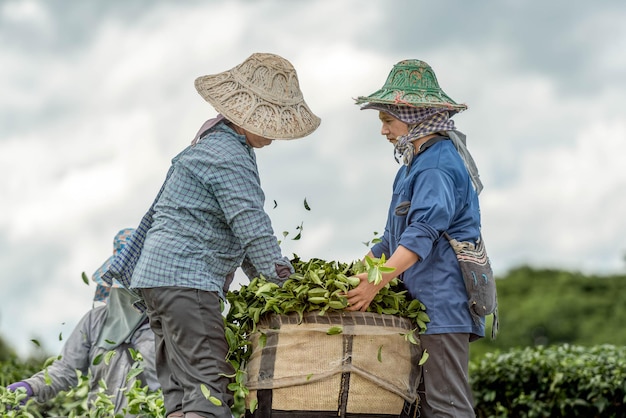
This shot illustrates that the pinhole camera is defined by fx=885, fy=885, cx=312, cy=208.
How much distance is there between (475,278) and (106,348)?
2105 mm

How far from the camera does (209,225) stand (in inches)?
147

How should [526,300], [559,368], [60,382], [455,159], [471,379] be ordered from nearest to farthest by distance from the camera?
[455,159] < [60,382] < [559,368] < [471,379] < [526,300]

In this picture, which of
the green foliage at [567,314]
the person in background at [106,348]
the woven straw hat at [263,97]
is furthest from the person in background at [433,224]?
the green foliage at [567,314]

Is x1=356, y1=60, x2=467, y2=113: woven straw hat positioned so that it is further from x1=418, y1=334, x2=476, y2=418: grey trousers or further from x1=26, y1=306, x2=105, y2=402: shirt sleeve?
x1=26, y1=306, x2=105, y2=402: shirt sleeve

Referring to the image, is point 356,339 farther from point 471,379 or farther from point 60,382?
point 471,379

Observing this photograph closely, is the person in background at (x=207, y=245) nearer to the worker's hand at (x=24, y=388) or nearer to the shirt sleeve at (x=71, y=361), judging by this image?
the shirt sleeve at (x=71, y=361)

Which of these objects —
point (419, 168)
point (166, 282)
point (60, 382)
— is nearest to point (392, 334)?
Result: point (419, 168)

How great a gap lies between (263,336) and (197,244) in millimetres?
474

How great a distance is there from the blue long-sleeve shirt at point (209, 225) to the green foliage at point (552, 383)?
3075 millimetres

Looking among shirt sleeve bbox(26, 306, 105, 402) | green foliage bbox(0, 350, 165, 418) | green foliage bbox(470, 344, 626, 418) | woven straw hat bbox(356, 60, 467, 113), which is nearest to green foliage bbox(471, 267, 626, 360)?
green foliage bbox(470, 344, 626, 418)

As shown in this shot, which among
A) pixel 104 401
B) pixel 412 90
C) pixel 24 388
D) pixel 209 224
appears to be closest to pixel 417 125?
pixel 412 90

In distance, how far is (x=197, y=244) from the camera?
3709mm

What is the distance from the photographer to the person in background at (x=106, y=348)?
15.1 ft

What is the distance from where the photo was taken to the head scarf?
3904mm
